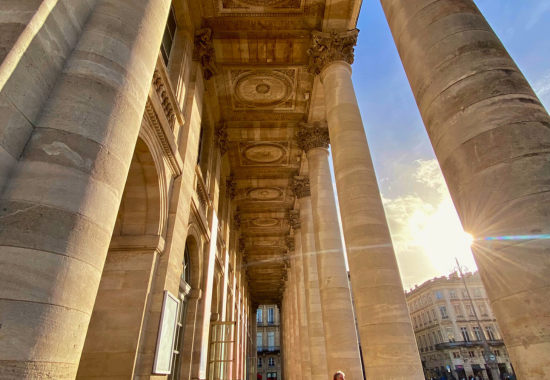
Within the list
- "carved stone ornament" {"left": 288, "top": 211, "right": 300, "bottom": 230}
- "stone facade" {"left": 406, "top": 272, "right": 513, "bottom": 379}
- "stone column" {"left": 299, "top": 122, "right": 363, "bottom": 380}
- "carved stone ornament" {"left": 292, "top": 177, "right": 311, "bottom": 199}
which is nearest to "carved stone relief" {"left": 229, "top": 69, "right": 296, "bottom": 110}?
"stone column" {"left": 299, "top": 122, "right": 363, "bottom": 380}

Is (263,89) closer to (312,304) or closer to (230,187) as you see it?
(230,187)

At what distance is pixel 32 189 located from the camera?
3.05 meters

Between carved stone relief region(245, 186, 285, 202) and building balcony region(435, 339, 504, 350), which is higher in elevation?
carved stone relief region(245, 186, 285, 202)

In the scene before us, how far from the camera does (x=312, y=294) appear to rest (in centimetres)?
1652

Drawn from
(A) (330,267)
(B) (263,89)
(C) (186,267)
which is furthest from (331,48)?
(C) (186,267)

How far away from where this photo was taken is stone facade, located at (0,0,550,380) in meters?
3.00

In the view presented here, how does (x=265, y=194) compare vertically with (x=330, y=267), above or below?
above

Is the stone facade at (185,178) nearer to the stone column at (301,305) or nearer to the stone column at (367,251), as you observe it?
the stone column at (367,251)

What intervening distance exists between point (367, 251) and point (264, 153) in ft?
43.0

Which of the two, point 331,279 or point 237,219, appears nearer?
point 331,279

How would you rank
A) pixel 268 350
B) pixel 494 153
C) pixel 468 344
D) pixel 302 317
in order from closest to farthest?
pixel 494 153 < pixel 302 317 < pixel 468 344 < pixel 268 350

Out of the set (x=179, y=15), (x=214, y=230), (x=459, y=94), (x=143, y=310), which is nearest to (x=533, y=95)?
(x=459, y=94)

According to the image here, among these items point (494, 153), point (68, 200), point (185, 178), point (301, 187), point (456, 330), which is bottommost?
point (68, 200)

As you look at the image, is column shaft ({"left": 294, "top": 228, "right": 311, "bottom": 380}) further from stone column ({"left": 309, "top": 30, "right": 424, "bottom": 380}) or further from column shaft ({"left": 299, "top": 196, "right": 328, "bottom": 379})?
stone column ({"left": 309, "top": 30, "right": 424, "bottom": 380})
